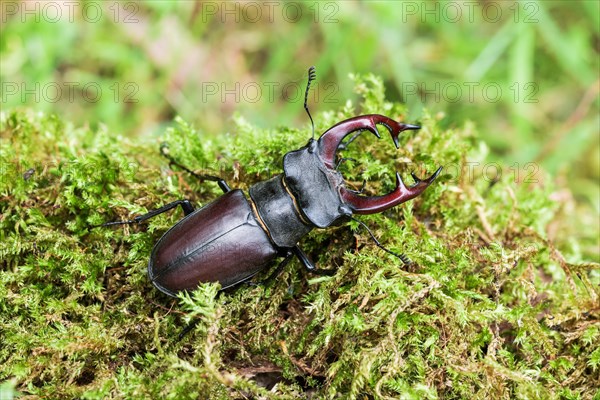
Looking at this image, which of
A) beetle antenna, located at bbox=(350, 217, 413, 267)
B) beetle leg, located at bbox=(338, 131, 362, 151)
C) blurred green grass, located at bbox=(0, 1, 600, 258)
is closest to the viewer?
beetle antenna, located at bbox=(350, 217, 413, 267)

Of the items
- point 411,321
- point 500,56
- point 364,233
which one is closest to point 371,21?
point 500,56

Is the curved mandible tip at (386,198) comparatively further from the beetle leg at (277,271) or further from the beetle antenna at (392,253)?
the beetle leg at (277,271)

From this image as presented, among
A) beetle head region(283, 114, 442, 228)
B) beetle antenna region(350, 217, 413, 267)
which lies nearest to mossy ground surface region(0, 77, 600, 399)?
beetle antenna region(350, 217, 413, 267)

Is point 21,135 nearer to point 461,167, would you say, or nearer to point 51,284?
point 51,284


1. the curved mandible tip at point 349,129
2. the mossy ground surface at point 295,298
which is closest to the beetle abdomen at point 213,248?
the mossy ground surface at point 295,298

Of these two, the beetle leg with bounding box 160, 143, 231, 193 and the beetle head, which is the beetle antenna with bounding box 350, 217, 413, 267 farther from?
the beetle leg with bounding box 160, 143, 231, 193

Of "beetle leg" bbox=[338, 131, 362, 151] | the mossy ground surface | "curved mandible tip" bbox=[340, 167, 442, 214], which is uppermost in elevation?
"beetle leg" bbox=[338, 131, 362, 151]
